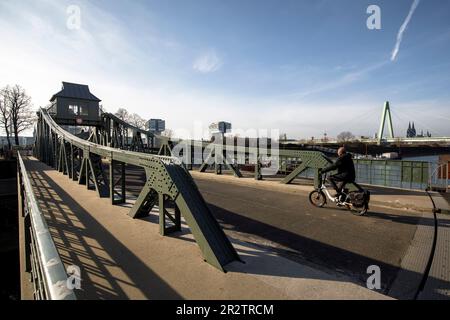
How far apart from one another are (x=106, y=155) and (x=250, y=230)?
17.2 feet

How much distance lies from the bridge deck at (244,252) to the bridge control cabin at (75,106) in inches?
1189

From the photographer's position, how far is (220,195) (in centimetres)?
1057

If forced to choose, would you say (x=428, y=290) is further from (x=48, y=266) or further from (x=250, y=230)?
(x=48, y=266)

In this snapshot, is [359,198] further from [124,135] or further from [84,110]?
[84,110]

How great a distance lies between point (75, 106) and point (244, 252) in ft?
124

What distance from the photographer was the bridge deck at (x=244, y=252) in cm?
340

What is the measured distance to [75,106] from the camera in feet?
113

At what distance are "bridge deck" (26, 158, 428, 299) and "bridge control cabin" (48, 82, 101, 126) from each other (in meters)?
30.2

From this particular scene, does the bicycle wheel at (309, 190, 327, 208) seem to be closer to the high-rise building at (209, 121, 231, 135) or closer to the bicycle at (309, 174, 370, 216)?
the bicycle at (309, 174, 370, 216)

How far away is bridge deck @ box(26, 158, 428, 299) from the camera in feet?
11.1

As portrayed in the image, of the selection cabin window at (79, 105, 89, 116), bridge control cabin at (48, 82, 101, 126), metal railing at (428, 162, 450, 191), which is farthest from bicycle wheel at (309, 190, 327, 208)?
cabin window at (79, 105, 89, 116)

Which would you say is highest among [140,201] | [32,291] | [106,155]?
[106,155]

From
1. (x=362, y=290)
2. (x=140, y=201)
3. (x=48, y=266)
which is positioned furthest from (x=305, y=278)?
(x=140, y=201)

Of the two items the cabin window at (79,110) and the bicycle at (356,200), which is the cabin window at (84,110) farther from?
the bicycle at (356,200)
